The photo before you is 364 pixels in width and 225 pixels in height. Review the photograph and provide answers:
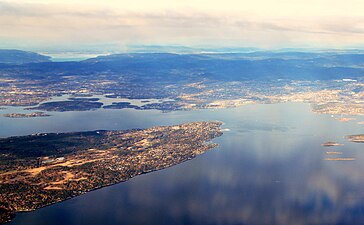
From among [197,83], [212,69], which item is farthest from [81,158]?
[212,69]

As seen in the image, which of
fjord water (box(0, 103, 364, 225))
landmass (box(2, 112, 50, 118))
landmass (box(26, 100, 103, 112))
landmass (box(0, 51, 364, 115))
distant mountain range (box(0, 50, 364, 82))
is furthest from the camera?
distant mountain range (box(0, 50, 364, 82))

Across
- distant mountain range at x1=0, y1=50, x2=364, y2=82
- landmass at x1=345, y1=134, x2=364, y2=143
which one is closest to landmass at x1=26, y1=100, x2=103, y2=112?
distant mountain range at x1=0, y1=50, x2=364, y2=82

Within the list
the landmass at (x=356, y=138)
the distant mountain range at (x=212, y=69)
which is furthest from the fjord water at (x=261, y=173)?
the distant mountain range at (x=212, y=69)

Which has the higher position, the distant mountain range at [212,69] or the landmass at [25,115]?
the distant mountain range at [212,69]

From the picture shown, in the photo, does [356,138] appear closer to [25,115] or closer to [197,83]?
[25,115]

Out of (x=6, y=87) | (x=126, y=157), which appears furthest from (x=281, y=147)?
(x=6, y=87)

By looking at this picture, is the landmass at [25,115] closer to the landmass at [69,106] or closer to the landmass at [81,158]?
the landmass at [69,106]

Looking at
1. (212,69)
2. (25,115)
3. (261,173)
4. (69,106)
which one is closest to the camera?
(261,173)

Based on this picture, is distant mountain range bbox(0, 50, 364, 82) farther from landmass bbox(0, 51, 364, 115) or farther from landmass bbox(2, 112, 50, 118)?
landmass bbox(2, 112, 50, 118)

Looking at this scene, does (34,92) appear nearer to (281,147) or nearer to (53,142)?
(53,142)
